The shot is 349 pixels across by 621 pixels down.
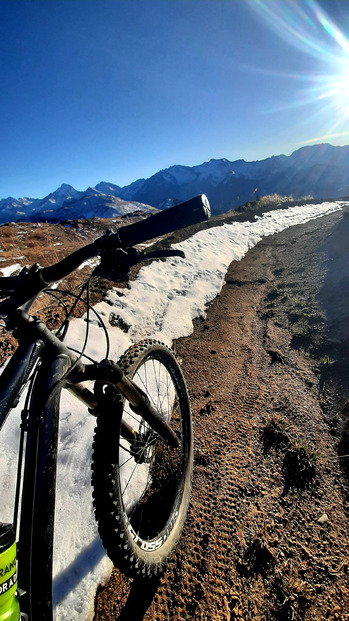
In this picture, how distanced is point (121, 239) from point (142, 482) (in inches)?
111

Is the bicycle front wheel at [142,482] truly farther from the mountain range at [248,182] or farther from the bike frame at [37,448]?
the mountain range at [248,182]

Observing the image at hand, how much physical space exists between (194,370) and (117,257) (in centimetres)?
383

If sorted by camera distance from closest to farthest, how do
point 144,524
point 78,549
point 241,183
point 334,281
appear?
point 78,549 → point 144,524 → point 334,281 → point 241,183

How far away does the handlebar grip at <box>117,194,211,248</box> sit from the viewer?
137 cm

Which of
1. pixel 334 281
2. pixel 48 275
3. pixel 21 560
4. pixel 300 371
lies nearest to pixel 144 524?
pixel 21 560

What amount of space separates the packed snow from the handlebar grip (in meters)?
2.77

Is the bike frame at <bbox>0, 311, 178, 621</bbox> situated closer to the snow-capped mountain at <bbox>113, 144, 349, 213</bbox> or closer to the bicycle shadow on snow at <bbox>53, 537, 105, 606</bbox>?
the bicycle shadow on snow at <bbox>53, 537, 105, 606</bbox>

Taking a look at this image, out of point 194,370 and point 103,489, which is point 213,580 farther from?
point 194,370

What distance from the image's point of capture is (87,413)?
141 inches

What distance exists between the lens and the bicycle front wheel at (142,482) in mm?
1684

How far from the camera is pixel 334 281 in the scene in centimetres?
812

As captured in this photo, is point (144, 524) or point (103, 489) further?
point (144, 524)

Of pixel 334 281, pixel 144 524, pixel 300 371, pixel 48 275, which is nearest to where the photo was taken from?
pixel 48 275

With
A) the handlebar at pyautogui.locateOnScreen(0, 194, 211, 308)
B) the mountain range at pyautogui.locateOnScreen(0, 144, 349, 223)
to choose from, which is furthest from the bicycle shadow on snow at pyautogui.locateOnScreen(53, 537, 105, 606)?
the mountain range at pyautogui.locateOnScreen(0, 144, 349, 223)
